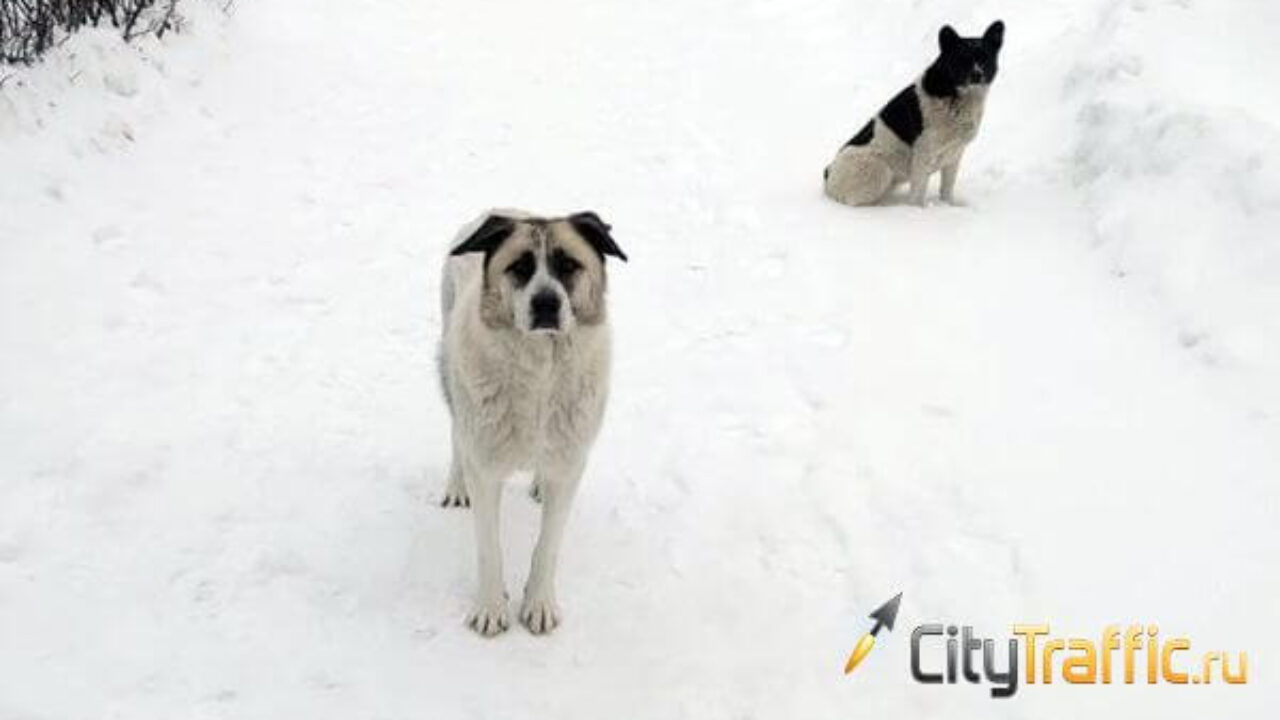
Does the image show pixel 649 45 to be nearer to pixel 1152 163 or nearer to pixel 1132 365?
pixel 1152 163

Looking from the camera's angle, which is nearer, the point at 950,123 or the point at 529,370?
the point at 529,370

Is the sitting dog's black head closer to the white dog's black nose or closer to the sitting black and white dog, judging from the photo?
the sitting black and white dog

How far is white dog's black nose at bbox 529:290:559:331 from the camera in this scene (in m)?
3.07

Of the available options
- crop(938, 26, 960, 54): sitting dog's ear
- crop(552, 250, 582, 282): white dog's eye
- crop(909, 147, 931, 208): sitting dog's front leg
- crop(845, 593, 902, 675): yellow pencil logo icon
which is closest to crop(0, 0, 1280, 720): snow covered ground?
crop(845, 593, 902, 675): yellow pencil logo icon

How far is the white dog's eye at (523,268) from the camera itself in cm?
312

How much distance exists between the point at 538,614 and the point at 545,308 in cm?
128

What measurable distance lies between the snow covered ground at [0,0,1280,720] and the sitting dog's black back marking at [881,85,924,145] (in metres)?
0.57

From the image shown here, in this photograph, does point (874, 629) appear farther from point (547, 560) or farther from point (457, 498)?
point (457, 498)

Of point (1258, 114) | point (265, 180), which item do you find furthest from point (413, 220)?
point (1258, 114)

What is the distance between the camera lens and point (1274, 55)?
6.95 m

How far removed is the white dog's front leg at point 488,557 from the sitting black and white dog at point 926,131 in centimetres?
459

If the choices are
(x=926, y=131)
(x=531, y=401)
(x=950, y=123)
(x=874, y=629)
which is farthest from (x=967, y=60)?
(x=531, y=401)

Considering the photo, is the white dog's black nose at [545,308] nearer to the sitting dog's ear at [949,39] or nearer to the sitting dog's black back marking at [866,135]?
the sitting dog's black back marking at [866,135]

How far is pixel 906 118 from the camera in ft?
23.3
